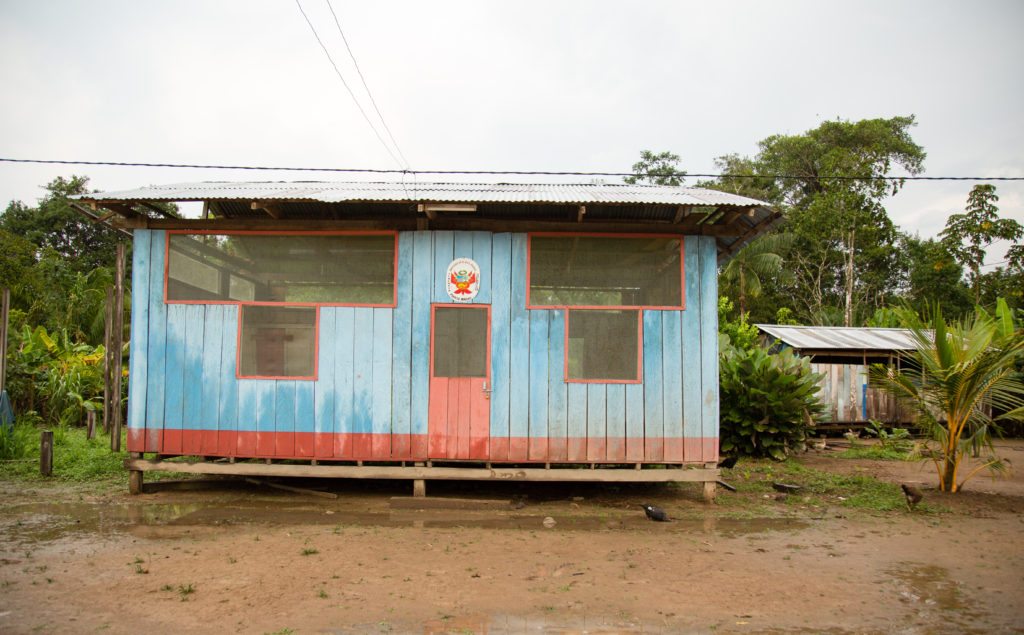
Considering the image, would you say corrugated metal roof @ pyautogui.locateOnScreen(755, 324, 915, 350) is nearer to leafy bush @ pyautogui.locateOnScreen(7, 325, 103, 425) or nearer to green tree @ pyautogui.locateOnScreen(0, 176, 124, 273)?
leafy bush @ pyautogui.locateOnScreen(7, 325, 103, 425)

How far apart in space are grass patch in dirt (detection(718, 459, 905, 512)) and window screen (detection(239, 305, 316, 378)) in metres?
5.18

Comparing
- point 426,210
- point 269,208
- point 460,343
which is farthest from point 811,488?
point 269,208

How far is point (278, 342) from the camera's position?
7.89 m

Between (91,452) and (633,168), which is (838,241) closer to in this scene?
(633,168)

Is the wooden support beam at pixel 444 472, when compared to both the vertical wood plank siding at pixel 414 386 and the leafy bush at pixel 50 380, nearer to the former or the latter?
the vertical wood plank siding at pixel 414 386

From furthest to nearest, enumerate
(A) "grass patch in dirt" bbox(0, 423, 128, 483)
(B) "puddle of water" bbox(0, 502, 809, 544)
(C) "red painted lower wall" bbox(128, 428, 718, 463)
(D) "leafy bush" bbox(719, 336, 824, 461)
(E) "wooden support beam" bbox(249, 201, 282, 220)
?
(D) "leafy bush" bbox(719, 336, 824, 461) < (A) "grass patch in dirt" bbox(0, 423, 128, 483) < (C) "red painted lower wall" bbox(128, 428, 718, 463) < (E) "wooden support beam" bbox(249, 201, 282, 220) < (B) "puddle of water" bbox(0, 502, 809, 544)

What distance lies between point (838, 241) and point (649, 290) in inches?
882

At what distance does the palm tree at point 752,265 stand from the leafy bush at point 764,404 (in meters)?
15.2

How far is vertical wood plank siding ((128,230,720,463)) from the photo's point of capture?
25.5ft

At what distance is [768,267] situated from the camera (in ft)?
82.3

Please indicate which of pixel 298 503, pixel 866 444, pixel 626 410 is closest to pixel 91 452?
pixel 298 503

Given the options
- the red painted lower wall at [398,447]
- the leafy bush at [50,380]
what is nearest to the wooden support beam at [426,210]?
the red painted lower wall at [398,447]

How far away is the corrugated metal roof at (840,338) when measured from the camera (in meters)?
15.7

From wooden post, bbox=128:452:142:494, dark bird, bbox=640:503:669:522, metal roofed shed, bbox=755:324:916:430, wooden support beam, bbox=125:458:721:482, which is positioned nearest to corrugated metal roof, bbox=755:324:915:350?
metal roofed shed, bbox=755:324:916:430
